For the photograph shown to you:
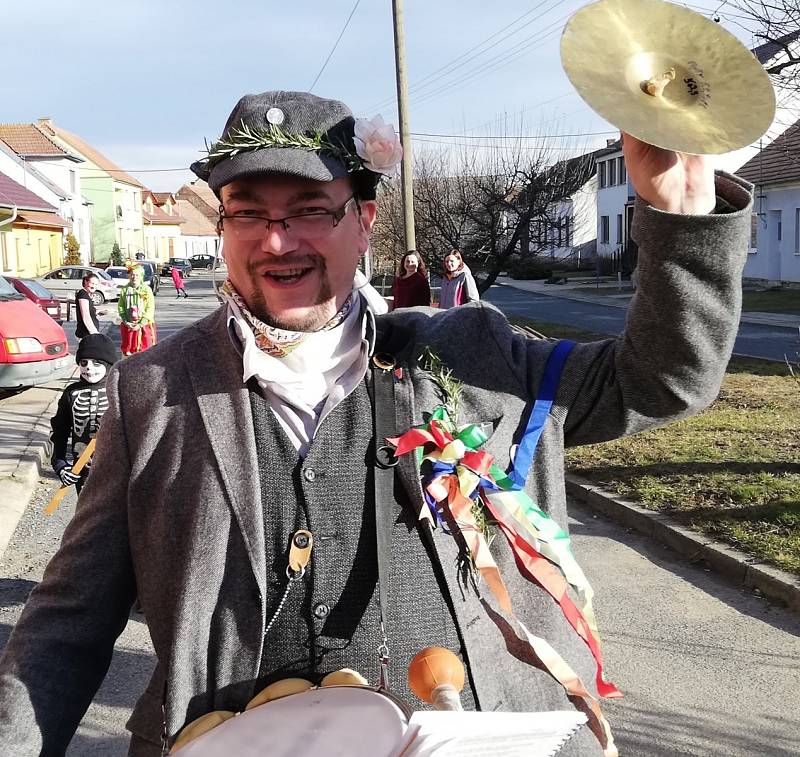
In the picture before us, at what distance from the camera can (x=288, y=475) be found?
72.4 inches

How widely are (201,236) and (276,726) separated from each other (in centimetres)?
10171

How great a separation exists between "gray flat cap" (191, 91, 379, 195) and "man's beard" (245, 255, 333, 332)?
0.17m

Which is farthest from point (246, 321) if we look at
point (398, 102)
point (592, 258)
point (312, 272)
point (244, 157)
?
point (592, 258)

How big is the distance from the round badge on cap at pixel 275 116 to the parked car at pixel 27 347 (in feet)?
41.3

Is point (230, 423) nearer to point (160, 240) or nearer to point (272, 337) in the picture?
point (272, 337)

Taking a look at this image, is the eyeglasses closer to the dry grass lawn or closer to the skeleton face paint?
the dry grass lawn

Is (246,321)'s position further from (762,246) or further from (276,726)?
(762,246)

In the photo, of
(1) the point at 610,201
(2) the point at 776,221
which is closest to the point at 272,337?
(2) the point at 776,221

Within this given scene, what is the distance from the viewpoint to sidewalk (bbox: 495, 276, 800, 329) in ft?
75.4

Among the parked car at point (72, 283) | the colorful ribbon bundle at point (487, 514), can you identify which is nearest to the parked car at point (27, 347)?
the colorful ribbon bundle at point (487, 514)

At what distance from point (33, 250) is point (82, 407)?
46050 millimetres

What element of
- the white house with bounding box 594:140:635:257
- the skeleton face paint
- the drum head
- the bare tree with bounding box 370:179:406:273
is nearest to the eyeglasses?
the drum head

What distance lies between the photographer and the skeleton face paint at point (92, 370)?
7133 mm

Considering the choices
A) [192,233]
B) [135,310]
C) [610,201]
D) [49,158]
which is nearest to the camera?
[135,310]
